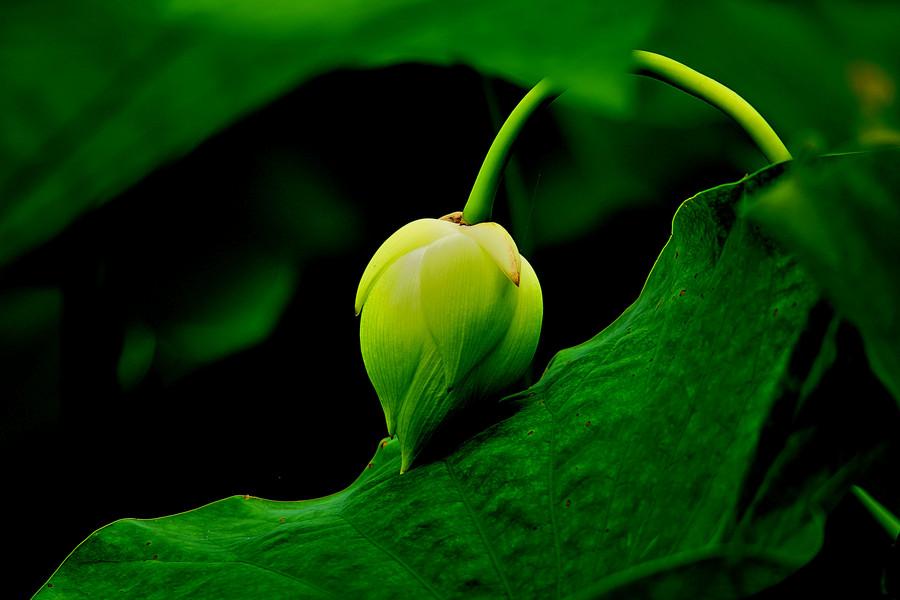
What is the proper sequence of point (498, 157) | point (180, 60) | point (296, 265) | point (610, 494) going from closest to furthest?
point (180, 60)
point (610, 494)
point (498, 157)
point (296, 265)

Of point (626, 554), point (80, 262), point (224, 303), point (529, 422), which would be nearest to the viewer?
point (626, 554)

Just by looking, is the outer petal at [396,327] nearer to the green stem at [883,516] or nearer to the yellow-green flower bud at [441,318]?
the yellow-green flower bud at [441,318]

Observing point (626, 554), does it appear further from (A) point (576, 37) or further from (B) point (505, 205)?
(B) point (505, 205)

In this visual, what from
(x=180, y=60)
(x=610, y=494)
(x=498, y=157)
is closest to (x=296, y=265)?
(x=498, y=157)

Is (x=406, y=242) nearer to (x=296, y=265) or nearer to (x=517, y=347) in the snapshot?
(x=517, y=347)

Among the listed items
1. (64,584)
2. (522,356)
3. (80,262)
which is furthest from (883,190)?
(80,262)

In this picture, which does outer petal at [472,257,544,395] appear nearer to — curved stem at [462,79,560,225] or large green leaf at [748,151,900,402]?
curved stem at [462,79,560,225]
